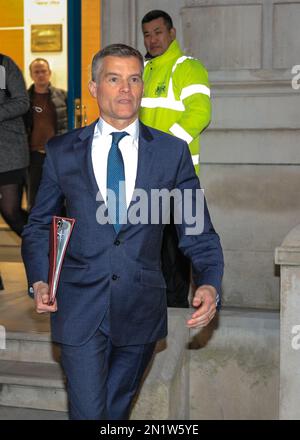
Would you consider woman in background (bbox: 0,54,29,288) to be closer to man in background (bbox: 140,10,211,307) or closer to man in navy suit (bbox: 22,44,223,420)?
man in background (bbox: 140,10,211,307)

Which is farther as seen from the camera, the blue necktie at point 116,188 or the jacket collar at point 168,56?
the jacket collar at point 168,56

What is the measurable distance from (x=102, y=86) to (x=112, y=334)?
0.92 m

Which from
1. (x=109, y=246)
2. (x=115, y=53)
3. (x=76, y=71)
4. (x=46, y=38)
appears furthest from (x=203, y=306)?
(x=46, y=38)

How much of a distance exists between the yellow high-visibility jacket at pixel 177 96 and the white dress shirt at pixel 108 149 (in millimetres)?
2188

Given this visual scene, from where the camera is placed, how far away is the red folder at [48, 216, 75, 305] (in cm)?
326

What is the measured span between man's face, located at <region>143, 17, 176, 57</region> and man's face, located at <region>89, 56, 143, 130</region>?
98.6 inches

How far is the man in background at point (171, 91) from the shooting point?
568cm

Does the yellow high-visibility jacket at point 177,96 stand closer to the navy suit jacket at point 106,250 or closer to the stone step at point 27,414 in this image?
the stone step at point 27,414

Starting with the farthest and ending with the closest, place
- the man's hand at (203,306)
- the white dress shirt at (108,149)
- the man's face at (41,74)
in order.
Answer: the man's face at (41,74) < the white dress shirt at (108,149) < the man's hand at (203,306)

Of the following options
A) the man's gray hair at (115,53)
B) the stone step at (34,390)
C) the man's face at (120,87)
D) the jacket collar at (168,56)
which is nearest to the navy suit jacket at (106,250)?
the man's face at (120,87)

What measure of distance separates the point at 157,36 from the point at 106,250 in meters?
2.89

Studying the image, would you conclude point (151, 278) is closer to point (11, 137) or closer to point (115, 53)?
point (115, 53)

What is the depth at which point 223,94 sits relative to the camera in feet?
21.4

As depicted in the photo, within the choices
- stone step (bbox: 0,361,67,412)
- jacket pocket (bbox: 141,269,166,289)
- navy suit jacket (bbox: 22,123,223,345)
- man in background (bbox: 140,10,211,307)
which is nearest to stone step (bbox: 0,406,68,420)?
stone step (bbox: 0,361,67,412)
